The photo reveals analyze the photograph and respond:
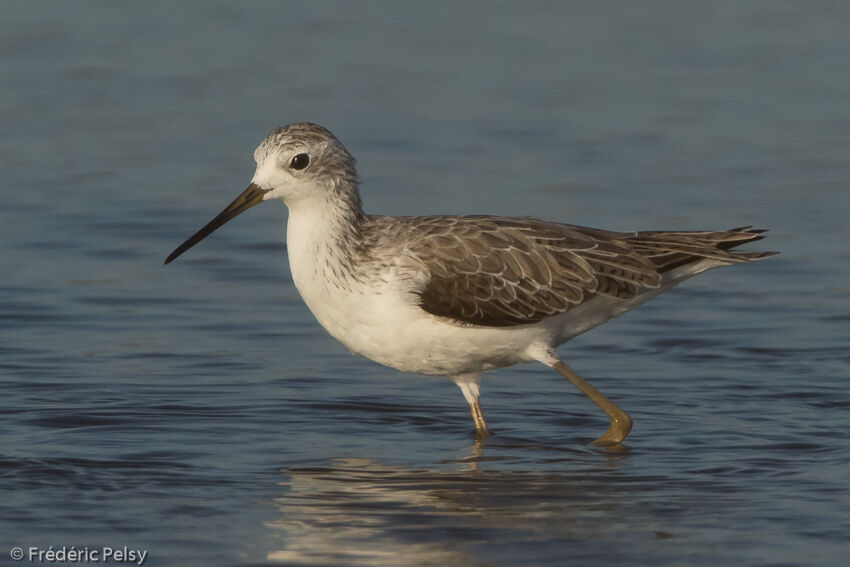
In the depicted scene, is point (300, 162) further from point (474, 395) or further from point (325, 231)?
point (474, 395)

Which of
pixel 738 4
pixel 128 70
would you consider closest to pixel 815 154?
pixel 738 4

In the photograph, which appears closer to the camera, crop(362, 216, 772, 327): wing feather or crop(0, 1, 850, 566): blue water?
crop(0, 1, 850, 566): blue water

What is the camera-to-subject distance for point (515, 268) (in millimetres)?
12320

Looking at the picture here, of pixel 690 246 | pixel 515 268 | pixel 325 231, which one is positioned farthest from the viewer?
pixel 690 246

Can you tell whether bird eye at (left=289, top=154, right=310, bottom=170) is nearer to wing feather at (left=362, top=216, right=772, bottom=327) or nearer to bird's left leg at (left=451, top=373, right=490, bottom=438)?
wing feather at (left=362, top=216, right=772, bottom=327)

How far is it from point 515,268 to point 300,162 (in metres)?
1.74

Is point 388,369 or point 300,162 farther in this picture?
point 388,369

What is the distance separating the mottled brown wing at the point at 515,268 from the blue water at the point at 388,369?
3.21 ft

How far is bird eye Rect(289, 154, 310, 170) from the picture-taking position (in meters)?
11.8

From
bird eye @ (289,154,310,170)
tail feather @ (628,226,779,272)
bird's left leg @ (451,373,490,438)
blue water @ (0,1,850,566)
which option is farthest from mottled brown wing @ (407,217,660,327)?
blue water @ (0,1,850,566)

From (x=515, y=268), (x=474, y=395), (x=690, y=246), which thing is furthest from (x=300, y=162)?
(x=690, y=246)

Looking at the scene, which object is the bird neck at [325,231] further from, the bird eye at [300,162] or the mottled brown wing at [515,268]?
the mottled brown wing at [515,268]

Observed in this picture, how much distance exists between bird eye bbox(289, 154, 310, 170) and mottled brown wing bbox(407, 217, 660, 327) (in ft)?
2.85

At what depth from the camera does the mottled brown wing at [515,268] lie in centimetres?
1186
